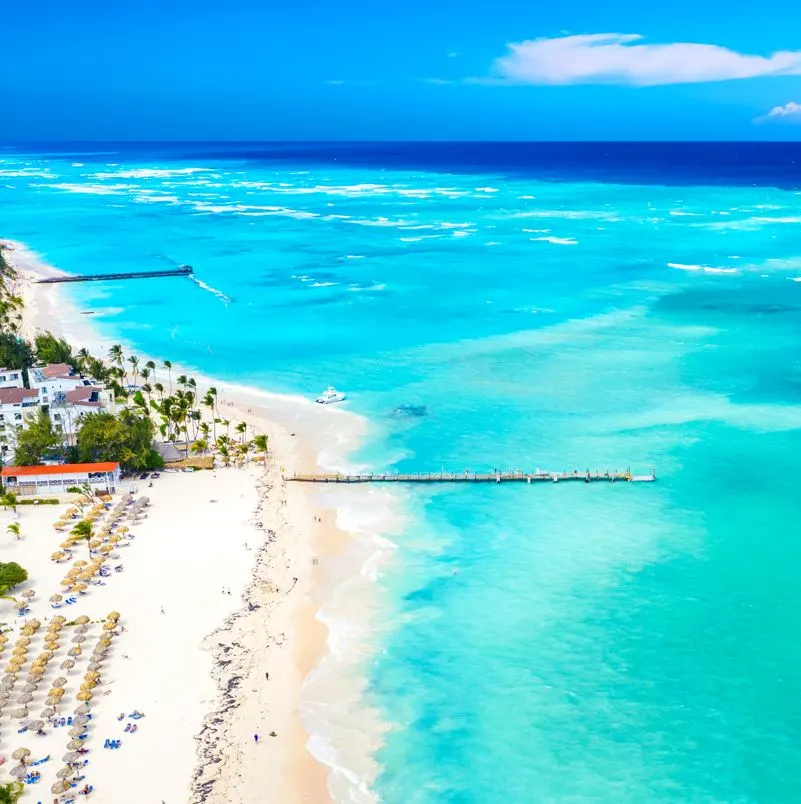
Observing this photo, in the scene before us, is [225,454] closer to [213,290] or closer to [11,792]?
[11,792]

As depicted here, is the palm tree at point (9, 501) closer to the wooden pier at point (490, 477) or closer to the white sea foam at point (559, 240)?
the wooden pier at point (490, 477)

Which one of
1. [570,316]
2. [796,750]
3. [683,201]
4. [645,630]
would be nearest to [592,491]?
[645,630]

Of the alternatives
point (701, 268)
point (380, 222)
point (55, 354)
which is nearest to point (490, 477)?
point (55, 354)

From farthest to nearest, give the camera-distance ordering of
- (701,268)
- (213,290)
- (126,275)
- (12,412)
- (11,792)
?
(126,275) → (701,268) → (213,290) → (12,412) → (11,792)

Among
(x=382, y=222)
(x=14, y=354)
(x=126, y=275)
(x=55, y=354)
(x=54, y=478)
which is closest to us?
(x=54, y=478)

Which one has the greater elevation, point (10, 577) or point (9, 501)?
point (9, 501)

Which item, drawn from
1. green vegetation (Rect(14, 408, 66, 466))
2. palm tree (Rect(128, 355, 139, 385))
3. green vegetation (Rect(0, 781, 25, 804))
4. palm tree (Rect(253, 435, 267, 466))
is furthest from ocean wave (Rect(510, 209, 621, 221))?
green vegetation (Rect(0, 781, 25, 804))
